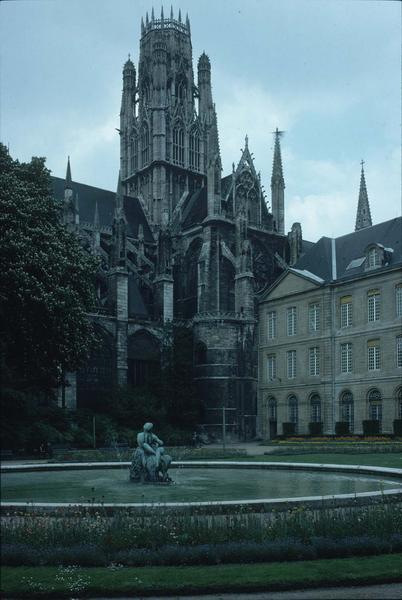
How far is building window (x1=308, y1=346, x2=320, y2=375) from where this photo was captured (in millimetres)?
55188

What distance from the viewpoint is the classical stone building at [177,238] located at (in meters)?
60.3

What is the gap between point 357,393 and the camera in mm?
51812

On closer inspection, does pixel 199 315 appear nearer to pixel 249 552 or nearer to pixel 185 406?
pixel 185 406

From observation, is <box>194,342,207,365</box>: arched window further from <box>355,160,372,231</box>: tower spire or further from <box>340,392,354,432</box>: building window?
<box>355,160,372,231</box>: tower spire

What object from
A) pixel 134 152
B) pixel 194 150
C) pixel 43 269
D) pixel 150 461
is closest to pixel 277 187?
pixel 194 150

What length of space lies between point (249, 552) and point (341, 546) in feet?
5.24

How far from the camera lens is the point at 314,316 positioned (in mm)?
55781

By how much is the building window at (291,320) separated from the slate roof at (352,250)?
11.8 feet

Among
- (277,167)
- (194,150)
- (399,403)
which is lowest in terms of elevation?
(399,403)

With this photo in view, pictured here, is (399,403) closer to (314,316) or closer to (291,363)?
(314,316)

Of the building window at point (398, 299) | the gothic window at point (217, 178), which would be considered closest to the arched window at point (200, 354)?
the gothic window at point (217, 178)

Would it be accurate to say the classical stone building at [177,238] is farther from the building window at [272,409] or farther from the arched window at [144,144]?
the building window at [272,409]

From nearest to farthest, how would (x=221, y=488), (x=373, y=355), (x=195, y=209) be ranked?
(x=221, y=488) → (x=373, y=355) → (x=195, y=209)

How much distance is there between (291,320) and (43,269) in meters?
30.5
